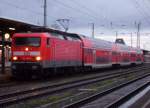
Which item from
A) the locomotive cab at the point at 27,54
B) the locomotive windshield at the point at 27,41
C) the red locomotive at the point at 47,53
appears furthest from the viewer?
the locomotive windshield at the point at 27,41

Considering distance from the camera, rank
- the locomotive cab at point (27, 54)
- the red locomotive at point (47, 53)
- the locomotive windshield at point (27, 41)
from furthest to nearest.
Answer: the locomotive windshield at point (27, 41)
the red locomotive at point (47, 53)
the locomotive cab at point (27, 54)

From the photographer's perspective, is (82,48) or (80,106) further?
(82,48)

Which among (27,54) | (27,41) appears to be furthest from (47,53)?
(27,41)

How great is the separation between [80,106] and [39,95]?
3.94 meters

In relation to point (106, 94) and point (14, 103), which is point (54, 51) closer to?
point (106, 94)

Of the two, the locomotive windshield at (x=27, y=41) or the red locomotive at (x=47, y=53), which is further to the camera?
the locomotive windshield at (x=27, y=41)

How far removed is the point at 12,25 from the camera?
2952 cm

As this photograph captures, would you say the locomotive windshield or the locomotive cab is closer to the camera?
the locomotive cab

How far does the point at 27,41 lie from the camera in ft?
96.8

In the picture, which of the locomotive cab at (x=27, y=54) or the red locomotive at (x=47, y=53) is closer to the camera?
the locomotive cab at (x=27, y=54)

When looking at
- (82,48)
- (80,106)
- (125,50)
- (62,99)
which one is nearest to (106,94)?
(62,99)

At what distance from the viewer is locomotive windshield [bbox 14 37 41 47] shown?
96.0 ft

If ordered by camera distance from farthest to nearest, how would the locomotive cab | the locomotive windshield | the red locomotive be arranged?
the locomotive windshield
the red locomotive
the locomotive cab

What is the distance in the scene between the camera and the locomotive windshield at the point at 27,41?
96.0ft
